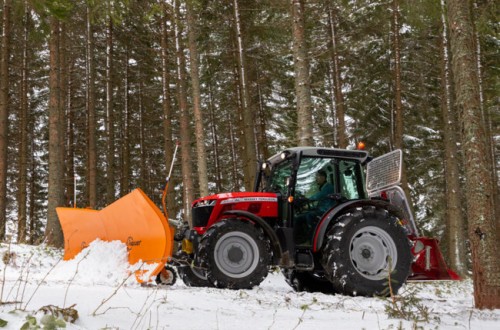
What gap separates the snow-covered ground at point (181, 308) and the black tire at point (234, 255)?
245 mm

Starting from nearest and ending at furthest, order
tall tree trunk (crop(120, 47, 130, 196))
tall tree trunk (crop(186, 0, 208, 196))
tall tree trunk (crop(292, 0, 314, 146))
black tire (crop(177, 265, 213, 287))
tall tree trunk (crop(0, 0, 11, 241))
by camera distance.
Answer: black tire (crop(177, 265, 213, 287))
tall tree trunk (crop(292, 0, 314, 146))
tall tree trunk (crop(186, 0, 208, 196))
tall tree trunk (crop(0, 0, 11, 241))
tall tree trunk (crop(120, 47, 130, 196))

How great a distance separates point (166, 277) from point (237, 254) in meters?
1.17

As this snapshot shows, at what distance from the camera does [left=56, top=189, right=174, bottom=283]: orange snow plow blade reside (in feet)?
20.1

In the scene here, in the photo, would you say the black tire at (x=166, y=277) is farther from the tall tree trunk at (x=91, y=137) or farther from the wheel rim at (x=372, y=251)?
the tall tree trunk at (x=91, y=137)

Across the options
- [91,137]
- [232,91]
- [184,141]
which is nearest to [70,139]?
[91,137]

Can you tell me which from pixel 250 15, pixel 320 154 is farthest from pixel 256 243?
pixel 250 15

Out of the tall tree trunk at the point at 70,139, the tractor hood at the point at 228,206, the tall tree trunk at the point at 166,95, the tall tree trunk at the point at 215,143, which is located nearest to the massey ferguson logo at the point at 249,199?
the tractor hood at the point at 228,206

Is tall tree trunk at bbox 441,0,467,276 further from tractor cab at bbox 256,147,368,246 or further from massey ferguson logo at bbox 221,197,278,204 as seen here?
massey ferguson logo at bbox 221,197,278,204

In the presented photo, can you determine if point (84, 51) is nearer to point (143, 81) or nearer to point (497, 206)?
point (143, 81)

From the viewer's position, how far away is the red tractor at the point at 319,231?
20.0ft

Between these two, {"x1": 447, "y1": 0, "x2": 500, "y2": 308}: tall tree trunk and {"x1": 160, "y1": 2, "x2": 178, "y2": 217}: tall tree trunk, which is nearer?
{"x1": 447, "y1": 0, "x2": 500, "y2": 308}: tall tree trunk

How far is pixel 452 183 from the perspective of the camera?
15195mm

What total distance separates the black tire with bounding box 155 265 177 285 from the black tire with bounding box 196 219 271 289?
78cm

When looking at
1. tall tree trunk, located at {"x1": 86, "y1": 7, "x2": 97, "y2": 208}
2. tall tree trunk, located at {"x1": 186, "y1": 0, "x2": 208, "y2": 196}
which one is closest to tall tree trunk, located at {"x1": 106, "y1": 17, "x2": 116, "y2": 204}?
tall tree trunk, located at {"x1": 86, "y1": 7, "x2": 97, "y2": 208}
